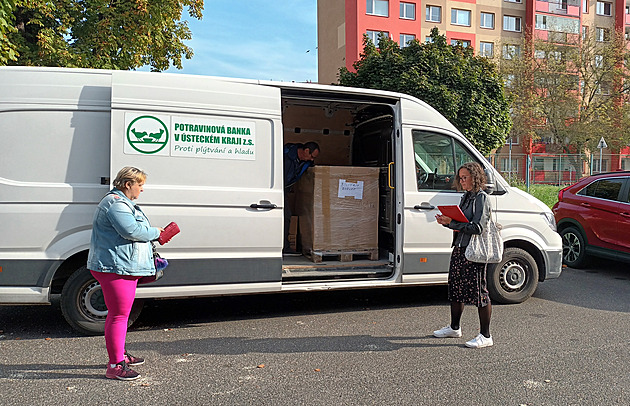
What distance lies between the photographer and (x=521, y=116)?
3359 centimetres

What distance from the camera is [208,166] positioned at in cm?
507

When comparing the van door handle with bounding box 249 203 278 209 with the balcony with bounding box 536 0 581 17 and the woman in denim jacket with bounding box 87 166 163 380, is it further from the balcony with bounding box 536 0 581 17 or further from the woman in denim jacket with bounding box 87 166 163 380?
the balcony with bounding box 536 0 581 17

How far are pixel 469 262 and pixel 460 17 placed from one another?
40.2 m

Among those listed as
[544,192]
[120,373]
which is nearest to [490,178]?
[120,373]

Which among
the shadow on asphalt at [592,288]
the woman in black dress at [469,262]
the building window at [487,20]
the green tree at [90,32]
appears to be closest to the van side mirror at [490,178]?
the woman in black dress at [469,262]

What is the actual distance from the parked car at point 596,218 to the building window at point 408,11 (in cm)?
3281

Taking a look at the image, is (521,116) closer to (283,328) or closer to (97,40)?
(97,40)

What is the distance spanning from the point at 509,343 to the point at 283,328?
2.22 meters

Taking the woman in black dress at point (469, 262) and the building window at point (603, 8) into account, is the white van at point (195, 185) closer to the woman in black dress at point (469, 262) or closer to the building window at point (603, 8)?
the woman in black dress at point (469, 262)

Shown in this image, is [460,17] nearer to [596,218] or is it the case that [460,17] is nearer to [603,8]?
[603,8]

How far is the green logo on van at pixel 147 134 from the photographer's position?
4820 millimetres

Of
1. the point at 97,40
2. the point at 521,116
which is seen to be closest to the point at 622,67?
the point at 521,116

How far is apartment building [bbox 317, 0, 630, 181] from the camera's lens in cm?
3744

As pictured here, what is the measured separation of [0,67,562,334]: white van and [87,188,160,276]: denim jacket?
1062 mm
